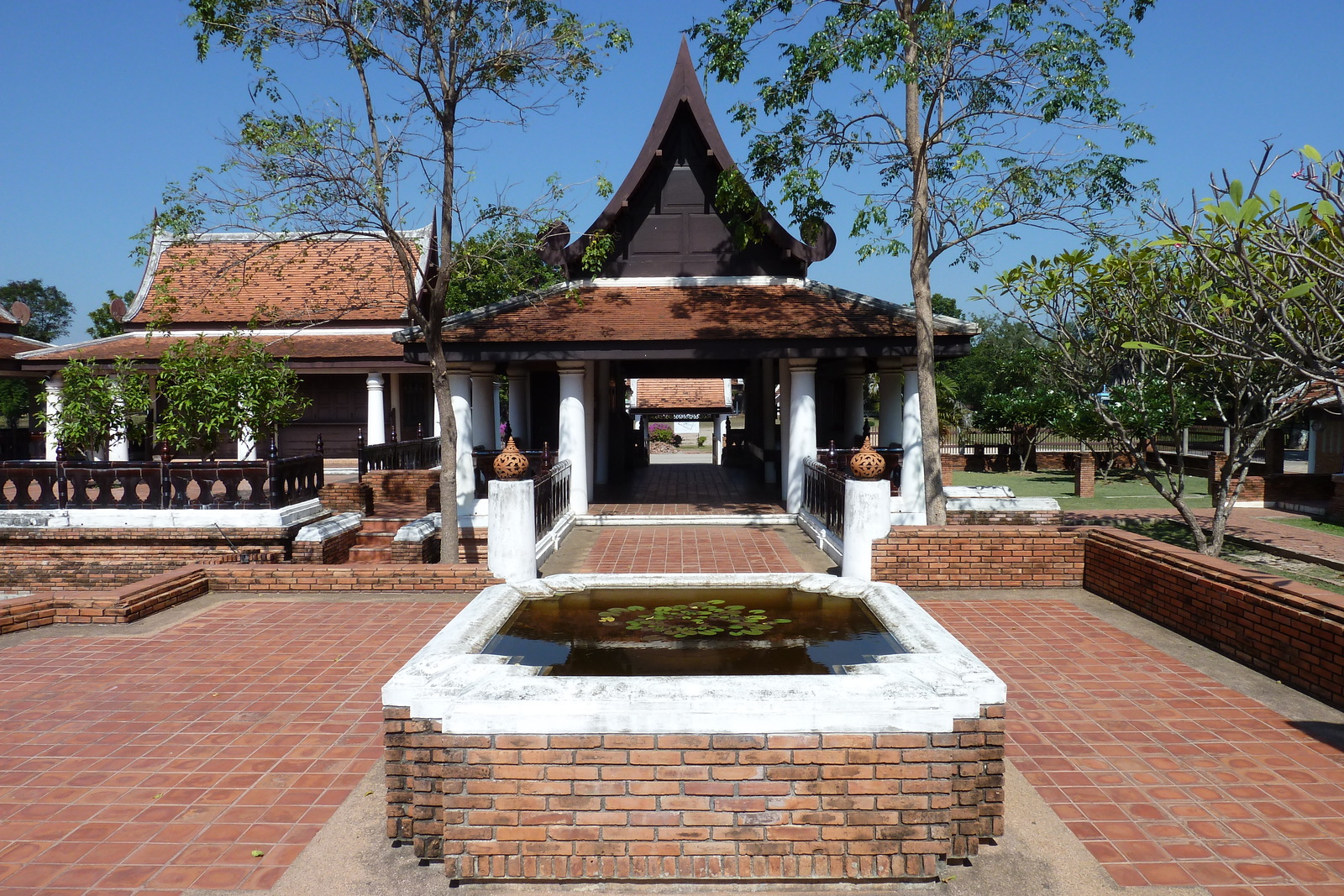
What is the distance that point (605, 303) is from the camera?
531 inches

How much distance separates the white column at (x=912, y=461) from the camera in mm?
12570

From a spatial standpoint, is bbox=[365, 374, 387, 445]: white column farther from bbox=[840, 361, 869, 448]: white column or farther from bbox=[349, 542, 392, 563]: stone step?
bbox=[840, 361, 869, 448]: white column

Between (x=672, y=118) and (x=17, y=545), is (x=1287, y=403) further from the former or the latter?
(x=17, y=545)

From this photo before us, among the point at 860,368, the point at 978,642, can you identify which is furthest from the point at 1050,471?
the point at 978,642

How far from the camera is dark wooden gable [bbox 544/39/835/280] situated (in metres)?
14.3

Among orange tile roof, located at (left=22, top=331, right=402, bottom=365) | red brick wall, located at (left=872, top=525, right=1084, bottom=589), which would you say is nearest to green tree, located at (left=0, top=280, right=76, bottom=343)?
orange tile roof, located at (left=22, top=331, right=402, bottom=365)

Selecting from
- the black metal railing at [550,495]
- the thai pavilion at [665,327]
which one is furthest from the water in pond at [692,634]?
the thai pavilion at [665,327]

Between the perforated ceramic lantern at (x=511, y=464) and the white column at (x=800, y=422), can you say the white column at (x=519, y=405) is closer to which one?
the white column at (x=800, y=422)

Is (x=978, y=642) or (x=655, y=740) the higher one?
(x=655, y=740)

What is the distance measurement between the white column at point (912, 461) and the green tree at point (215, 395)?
9.53m

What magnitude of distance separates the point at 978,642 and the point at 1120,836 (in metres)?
3.01

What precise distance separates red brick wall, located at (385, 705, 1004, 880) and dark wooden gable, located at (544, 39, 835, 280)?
38.5 ft

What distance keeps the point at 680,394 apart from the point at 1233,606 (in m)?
26.3

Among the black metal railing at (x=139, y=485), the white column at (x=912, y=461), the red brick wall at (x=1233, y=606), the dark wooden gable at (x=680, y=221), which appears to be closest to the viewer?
Result: the red brick wall at (x=1233, y=606)
